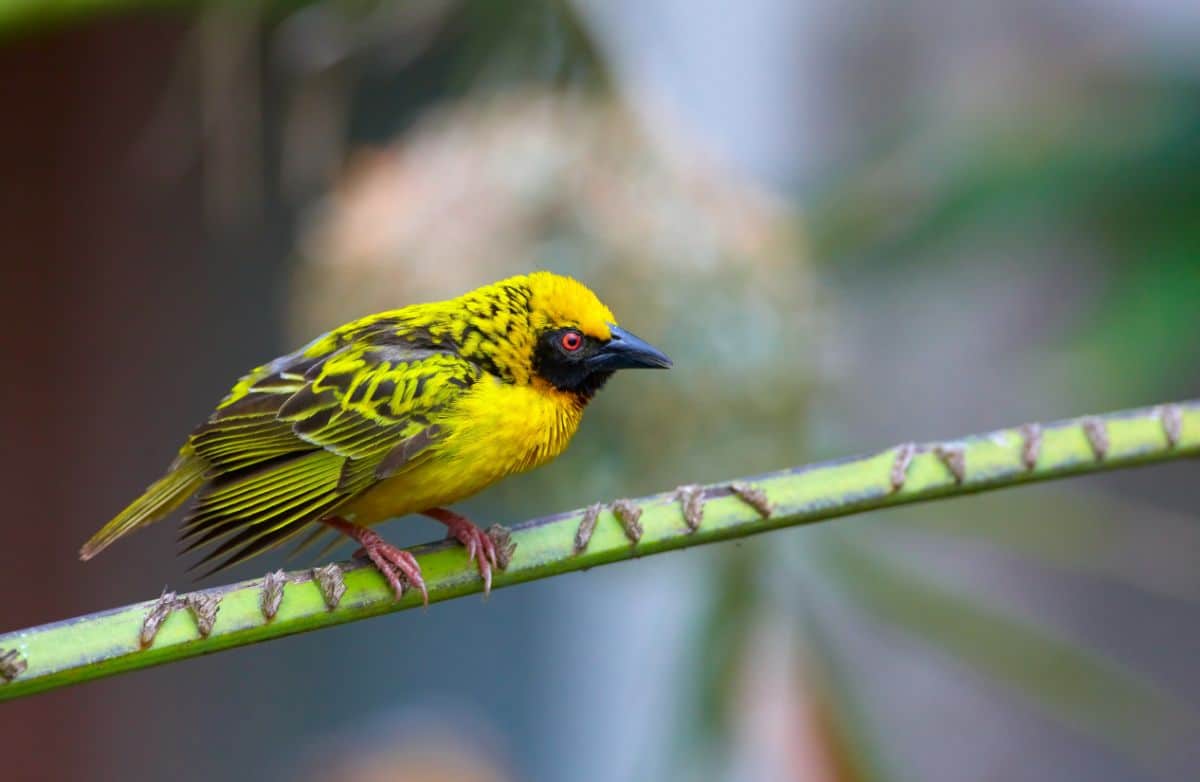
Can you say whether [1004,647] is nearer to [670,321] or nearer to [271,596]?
[670,321]

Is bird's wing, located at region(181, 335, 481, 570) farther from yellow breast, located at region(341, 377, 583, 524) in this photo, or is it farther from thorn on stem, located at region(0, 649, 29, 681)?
thorn on stem, located at region(0, 649, 29, 681)

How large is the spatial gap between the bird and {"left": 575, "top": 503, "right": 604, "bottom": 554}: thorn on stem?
0.22 m

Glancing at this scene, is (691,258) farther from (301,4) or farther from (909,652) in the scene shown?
(909,652)

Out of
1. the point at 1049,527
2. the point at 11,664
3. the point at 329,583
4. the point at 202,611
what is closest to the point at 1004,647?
the point at 1049,527

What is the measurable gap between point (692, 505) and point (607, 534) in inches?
4.3

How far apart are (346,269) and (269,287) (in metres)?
1.79

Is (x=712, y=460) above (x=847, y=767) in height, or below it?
above

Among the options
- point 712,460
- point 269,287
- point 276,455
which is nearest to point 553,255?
point 712,460

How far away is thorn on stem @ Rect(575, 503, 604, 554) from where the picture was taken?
151 centimetres

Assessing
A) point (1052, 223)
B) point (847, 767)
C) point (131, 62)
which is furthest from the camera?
point (131, 62)

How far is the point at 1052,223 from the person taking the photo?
304cm

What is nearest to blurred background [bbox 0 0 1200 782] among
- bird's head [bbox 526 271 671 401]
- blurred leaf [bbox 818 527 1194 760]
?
blurred leaf [bbox 818 527 1194 760]

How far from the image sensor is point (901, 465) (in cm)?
164

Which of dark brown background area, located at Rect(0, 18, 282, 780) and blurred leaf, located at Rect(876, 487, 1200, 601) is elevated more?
dark brown background area, located at Rect(0, 18, 282, 780)
